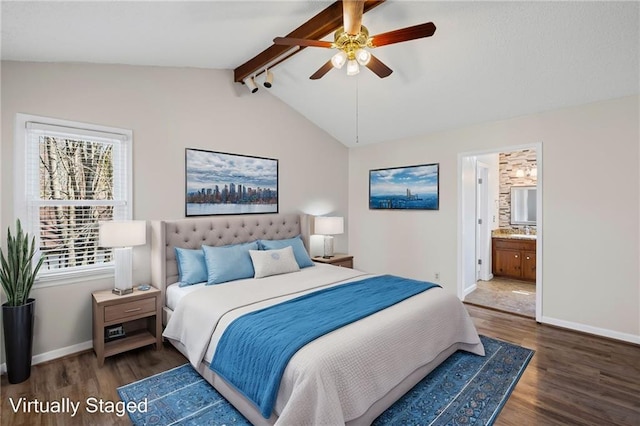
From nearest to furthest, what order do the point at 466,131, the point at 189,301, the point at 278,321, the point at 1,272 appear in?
the point at 278,321
the point at 1,272
the point at 189,301
the point at 466,131

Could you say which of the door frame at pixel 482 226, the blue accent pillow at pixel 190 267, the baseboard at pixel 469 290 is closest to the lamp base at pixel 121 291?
the blue accent pillow at pixel 190 267

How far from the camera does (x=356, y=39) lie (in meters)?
2.27

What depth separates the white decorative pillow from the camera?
335cm

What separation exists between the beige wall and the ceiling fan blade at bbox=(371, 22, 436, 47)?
2.25m

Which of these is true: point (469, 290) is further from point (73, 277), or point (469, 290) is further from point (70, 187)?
point (70, 187)

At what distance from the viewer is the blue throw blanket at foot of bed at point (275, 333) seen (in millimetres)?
1753

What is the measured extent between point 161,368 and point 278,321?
1349 mm

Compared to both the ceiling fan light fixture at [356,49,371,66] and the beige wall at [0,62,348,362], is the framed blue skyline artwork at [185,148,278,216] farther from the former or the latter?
the ceiling fan light fixture at [356,49,371,66]

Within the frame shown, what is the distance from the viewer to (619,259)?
3172 millimetres

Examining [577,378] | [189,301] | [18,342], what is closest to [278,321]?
[189,301]

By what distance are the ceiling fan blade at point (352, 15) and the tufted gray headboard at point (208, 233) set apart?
8.09 feet

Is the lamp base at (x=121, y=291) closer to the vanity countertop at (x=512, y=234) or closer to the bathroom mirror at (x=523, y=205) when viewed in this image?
the vanity countertop at (x=512, y=234)

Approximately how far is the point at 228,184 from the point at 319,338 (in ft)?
8.53

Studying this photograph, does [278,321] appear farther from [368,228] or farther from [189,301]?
[368,228]
